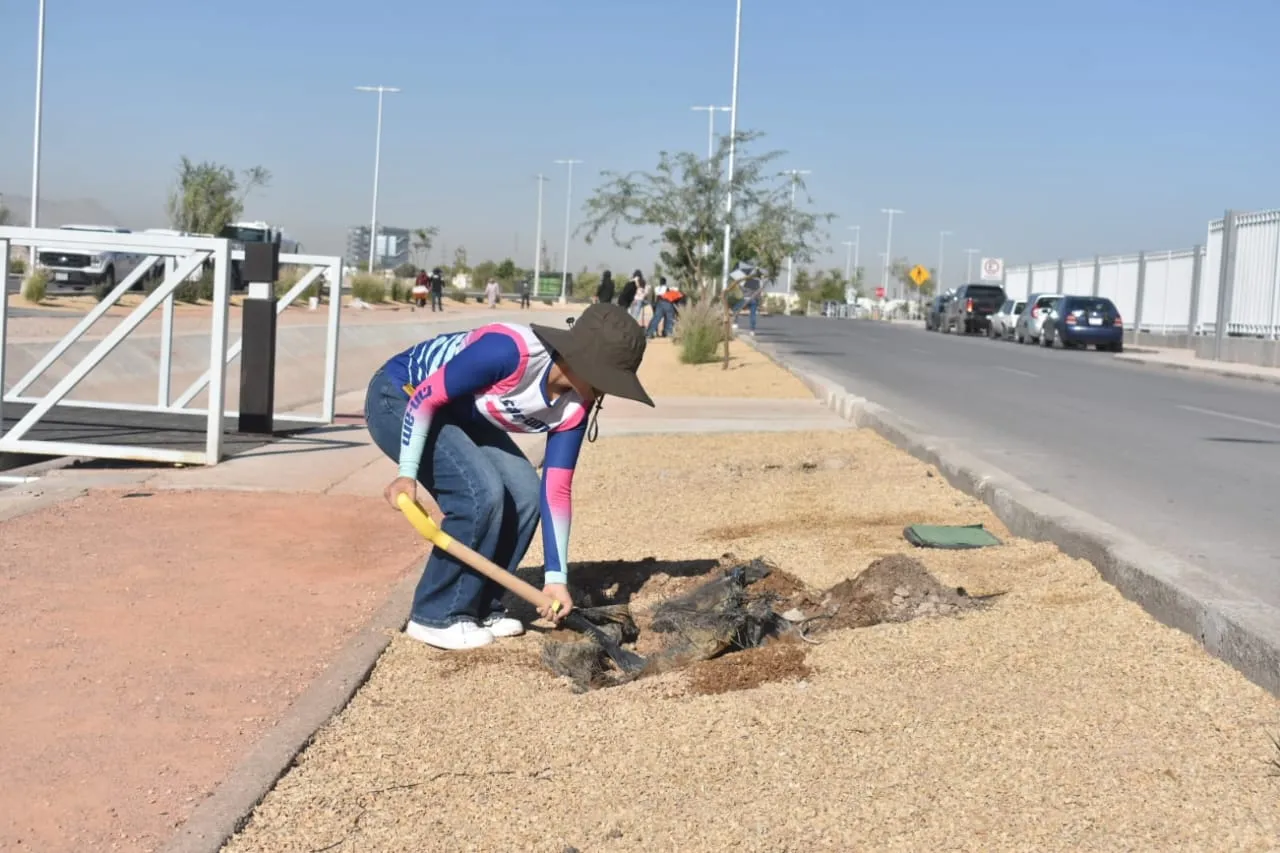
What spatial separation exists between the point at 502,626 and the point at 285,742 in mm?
1538

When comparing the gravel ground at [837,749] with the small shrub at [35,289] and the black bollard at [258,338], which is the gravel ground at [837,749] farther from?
the small shrub at [35,289]

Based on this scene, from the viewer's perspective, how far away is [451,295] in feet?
256

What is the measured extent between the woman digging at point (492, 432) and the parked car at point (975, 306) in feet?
158

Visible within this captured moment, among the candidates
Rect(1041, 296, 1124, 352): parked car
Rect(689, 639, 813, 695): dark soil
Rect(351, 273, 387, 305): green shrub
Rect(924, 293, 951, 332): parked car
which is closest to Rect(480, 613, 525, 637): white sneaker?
Rect(689, 639, 813, 695): dark soil

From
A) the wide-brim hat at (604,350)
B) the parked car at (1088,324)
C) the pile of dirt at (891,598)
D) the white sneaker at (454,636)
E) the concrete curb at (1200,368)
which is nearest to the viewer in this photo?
the wide-brim hat at (604,350)

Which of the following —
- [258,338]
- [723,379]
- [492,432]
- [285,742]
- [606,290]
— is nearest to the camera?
[285,742]

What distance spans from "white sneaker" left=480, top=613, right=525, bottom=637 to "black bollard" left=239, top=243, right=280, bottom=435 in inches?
239

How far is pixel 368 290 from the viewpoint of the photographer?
56031 mm

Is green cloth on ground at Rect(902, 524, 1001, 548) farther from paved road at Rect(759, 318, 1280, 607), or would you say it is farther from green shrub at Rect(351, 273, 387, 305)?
green shrub at Rect(351, 273, 387, 305)

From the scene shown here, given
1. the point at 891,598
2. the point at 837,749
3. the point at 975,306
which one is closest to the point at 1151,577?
the point at 891,598

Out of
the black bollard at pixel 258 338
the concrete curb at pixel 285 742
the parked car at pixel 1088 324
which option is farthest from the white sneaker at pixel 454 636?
the parked car at pixel 1088 324

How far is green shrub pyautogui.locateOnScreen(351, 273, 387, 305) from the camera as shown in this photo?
2189 inches

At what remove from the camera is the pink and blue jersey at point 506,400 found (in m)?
5.17

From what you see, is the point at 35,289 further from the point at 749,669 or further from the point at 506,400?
the point at 749,669
